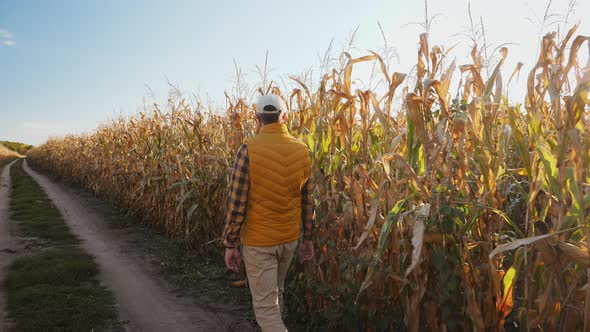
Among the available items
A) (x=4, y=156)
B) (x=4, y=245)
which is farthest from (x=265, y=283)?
(x=4, y=156)

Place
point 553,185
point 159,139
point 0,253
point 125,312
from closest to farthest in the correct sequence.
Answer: point 553,185 → point 125,312 → point 0,253 → point 159,139

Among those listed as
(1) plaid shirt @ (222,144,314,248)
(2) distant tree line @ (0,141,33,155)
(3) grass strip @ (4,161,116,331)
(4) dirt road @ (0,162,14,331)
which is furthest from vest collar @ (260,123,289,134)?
(2) distant tree line @ (0,141,33,155)

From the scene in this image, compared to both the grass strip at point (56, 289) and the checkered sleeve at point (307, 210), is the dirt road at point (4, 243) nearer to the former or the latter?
the grass strip at point (56, 289)

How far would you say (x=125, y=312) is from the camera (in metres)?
4.37

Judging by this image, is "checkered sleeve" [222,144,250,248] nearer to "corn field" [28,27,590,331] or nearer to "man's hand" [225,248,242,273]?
"man's hand" [225,248,242,273]

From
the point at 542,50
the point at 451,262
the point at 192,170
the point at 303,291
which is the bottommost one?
the point at 303,291

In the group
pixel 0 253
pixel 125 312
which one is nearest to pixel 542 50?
pixel 125 312

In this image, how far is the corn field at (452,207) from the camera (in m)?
2.20

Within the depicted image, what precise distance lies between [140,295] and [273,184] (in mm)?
2862

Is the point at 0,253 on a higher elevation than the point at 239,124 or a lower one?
lower

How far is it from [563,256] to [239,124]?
3548 mm

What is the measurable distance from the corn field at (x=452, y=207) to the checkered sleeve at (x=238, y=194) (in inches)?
29.8

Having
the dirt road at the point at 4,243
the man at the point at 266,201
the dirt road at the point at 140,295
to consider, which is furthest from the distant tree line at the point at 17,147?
the man at the point at 266,201

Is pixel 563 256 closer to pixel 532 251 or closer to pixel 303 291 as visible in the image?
pixel 532 251
